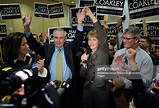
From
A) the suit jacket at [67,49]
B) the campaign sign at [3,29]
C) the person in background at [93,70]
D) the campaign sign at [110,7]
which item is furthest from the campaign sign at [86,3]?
the campaign sign at [3,29]

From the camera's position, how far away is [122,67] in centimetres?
219

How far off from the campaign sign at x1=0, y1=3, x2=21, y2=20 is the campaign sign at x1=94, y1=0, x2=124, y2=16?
1.52 metres

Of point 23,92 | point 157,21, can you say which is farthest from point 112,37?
point 23,92

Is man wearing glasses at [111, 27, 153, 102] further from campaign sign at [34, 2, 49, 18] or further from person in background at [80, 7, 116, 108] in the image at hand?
campaign sign at [34, 2, 49, 18]

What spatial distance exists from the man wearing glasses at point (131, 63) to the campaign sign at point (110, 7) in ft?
2.57

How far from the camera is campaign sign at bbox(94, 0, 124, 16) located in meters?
3.03

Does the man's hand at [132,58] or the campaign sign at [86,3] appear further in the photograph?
the campaign sign at [86,3]

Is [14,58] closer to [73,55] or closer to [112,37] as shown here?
[73,55]

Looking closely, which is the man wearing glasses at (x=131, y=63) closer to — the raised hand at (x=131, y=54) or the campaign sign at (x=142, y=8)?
the raised hand at (x=131, y=54)

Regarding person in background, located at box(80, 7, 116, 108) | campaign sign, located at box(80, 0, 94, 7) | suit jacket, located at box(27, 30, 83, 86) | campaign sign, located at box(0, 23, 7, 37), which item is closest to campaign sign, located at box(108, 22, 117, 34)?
campaign sign, located at box(80, 0, 94, 7)

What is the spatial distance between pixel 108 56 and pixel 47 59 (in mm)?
674

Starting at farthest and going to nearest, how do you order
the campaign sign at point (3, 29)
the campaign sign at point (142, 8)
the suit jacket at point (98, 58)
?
the campaign sign at point (3, 29), the campaign sign at point (142, 8), the suit jacket at point (98, 58)

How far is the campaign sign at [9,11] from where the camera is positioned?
4078 millimetres

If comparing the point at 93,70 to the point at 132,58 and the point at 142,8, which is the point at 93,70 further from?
the point at 142,8
